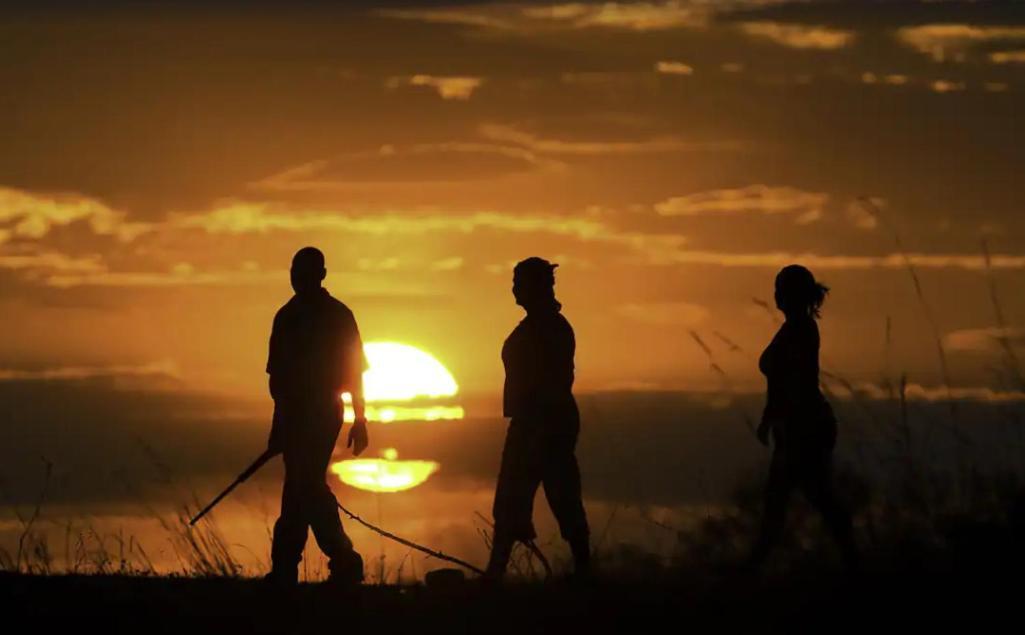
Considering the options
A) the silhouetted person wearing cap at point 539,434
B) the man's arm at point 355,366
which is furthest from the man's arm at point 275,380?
the silhouetted person wearing cap at point 539,434

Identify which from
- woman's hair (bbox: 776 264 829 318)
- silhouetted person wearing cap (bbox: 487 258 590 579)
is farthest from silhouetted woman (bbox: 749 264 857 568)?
silhouetted person wearing cap (bbox: 487 258 590 579)

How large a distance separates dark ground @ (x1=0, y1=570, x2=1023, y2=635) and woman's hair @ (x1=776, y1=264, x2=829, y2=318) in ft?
5.59

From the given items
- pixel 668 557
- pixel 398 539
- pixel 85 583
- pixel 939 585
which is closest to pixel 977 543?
pixel 939 585

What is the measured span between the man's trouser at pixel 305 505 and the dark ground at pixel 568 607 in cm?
62

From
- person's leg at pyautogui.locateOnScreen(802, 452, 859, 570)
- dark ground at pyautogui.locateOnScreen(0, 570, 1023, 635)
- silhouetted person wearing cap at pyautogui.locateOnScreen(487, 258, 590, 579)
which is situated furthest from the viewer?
silhouetted person wearing cap at pyautogui.locateOnScreen(487, 258, 590, 579)

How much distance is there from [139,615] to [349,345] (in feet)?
9.23

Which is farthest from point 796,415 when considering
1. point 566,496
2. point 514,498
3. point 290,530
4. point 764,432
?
point 290,530

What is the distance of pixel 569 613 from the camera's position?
10.2 m

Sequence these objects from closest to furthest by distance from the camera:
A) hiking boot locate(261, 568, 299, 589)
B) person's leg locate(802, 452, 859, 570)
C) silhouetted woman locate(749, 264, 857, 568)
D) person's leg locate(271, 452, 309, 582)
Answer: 1. person's leg locate(802, 452, 859, 570)
2. silhouetted woman locate(749, 264, 857, 568)
3. hiking boot locate(261, 568, 299, 589)
4. person's leg locate(271, 452, 309, 582)

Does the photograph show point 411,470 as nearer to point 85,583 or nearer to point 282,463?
point 282,463

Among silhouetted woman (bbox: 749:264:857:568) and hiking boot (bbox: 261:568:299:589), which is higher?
silhouetted woman (bbox: 749:264:857:568)

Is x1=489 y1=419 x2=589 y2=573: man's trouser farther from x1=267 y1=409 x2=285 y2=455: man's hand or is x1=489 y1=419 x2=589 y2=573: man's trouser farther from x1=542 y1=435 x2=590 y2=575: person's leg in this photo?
x1=267 y1=409 x2=285 y2=455: man's hand

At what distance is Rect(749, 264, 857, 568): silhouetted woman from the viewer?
11.8 m

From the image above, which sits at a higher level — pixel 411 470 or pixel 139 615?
pixel 411 470
